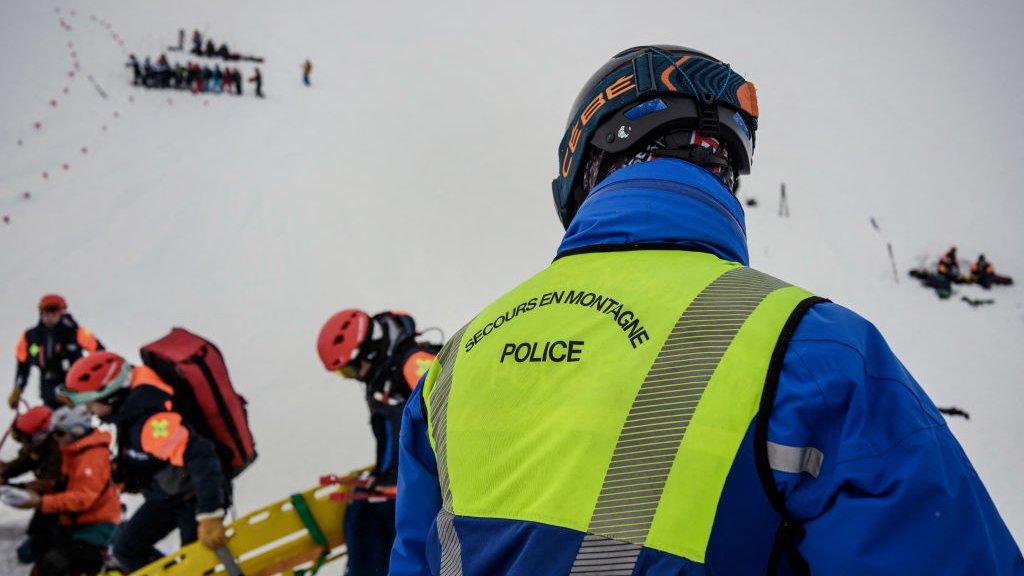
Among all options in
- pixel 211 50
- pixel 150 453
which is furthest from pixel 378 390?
pixel 211 50

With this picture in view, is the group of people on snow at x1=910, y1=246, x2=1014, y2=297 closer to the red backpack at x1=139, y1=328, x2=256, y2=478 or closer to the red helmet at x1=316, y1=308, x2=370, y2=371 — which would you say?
the red helmet at x1=316, y1=308, x2=370, y2=371

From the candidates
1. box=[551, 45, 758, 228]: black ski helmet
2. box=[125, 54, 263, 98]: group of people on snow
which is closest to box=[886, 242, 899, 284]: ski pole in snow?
box=[551, 45, 758, 228]: black ski helmet

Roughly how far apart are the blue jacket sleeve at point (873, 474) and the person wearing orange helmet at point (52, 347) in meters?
6.97

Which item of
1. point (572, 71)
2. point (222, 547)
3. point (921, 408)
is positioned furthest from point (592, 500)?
point (572, 71)

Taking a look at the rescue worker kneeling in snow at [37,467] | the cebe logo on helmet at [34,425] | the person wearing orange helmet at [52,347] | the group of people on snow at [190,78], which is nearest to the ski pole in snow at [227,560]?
the rescue worker kneeling in snow at [37,467]

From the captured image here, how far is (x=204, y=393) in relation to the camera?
150 inches

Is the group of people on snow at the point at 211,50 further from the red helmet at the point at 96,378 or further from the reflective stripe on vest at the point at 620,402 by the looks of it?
the reflective stripe on vest at the point at 620,402

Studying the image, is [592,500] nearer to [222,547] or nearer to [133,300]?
[222,547]

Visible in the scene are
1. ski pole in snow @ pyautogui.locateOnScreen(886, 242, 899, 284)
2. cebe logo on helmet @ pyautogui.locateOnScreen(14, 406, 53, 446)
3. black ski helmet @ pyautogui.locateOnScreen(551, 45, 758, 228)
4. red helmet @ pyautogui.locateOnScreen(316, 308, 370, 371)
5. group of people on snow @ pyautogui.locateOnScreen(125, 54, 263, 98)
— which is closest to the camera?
black ski helmet @ pyautogui.locateOnScreen(551, 45, 758, 228)

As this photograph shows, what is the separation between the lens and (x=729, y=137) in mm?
1310

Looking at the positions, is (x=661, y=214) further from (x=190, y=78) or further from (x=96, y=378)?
(x=190, y=78)

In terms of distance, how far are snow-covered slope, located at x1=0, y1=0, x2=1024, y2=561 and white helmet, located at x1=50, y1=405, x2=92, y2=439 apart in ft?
6.10

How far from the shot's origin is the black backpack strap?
71cm

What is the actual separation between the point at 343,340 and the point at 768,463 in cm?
332
